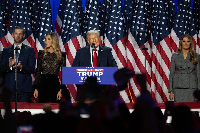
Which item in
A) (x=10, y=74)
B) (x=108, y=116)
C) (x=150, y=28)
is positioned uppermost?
(x=150, y=28)

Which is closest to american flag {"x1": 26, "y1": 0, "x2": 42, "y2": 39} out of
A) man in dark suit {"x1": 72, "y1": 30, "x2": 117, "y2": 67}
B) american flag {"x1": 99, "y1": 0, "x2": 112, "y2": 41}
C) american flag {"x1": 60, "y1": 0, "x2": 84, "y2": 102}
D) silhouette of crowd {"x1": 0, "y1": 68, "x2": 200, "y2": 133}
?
american flag {"x1": 60, "y1": 0, "x2": 84, "y2": 102}

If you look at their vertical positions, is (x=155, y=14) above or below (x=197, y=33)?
above

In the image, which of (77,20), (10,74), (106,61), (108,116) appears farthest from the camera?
(77,20)

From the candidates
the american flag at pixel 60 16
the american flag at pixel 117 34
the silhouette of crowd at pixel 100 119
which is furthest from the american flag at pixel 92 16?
the silhouette of crowd at pixel 100 119

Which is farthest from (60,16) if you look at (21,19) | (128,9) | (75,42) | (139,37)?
(139,37)

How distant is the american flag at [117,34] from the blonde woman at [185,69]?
6.09ft

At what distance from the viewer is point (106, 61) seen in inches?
129

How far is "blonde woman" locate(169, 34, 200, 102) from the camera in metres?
3.64

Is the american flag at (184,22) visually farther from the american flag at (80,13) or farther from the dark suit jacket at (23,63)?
the dark suit jacket at (23,63)

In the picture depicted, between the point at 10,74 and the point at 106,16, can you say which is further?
the point at 106,16

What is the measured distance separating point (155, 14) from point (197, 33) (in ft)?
2.91

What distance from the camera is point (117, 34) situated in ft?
18.2

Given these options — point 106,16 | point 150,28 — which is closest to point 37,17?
point 106,16

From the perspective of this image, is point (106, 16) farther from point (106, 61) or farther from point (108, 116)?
point (108, 116)
